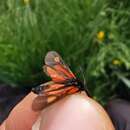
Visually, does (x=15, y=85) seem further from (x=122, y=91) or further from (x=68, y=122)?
(x=68, y=122)

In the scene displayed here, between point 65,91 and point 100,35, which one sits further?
point 100,35

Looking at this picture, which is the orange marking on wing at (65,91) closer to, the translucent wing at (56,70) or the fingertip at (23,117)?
the translucent wing at (56,70)

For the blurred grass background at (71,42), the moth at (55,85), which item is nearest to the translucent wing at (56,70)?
the moth at (55,85)

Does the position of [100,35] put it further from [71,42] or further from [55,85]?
[55,85]

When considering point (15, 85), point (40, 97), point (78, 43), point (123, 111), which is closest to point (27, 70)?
point (15, 85)

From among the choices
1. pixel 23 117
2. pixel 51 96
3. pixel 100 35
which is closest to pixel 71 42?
pixel 100 35
